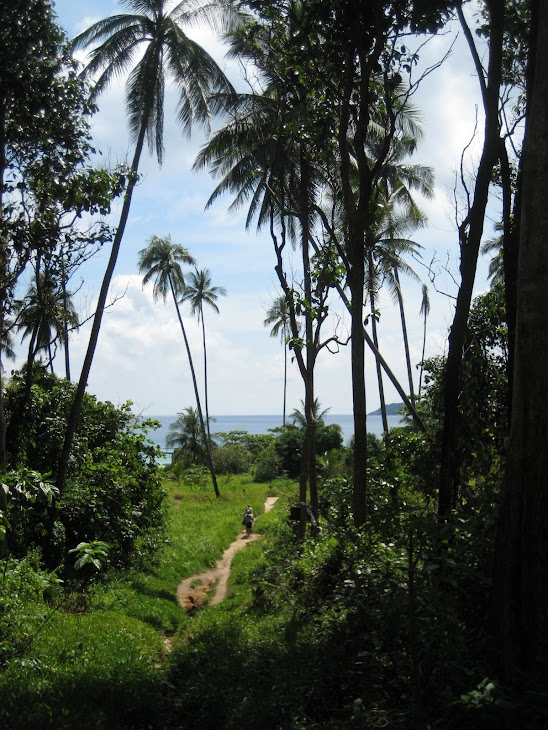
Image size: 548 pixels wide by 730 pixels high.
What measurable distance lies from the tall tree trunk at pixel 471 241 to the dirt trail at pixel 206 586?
644 centimetres

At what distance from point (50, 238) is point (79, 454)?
5.11m

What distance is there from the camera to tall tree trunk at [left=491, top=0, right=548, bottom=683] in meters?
4.30

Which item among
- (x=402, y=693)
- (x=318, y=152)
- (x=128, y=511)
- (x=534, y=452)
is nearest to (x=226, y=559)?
(x=128, y=511)

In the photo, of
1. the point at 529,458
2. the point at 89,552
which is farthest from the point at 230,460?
the point at 529,458

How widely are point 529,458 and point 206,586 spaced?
10.5m

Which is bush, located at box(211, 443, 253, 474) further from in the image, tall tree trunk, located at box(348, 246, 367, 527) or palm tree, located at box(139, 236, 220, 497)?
tall tree trunk, located at box(348, 246, 367, 527)

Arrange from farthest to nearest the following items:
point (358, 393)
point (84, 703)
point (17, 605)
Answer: point (358, 393)
point (17, 605)
point (84, 703)

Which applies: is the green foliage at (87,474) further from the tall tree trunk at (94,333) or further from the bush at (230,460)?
the bush at (230,460)

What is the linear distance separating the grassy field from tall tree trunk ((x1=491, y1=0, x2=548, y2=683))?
337 cm

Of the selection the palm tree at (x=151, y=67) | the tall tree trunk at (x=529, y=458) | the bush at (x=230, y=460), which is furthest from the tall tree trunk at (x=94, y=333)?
the bush at (x=230, y=460)

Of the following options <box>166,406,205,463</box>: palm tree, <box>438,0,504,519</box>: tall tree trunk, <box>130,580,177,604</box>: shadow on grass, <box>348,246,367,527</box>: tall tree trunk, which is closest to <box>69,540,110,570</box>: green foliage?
<box>438,0,504,519</box>: tall tree trunk

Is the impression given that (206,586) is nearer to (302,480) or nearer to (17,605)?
(302,480)

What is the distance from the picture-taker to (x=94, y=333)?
1291 centimetres

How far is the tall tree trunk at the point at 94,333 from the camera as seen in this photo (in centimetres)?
1199
